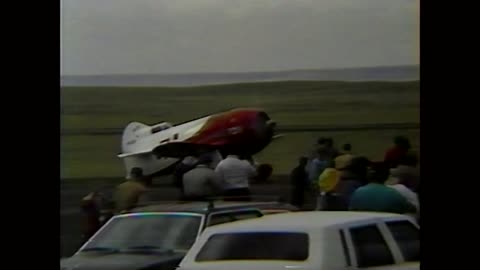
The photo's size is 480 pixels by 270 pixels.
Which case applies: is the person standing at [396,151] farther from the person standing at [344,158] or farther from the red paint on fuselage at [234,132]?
the red paint on fuselage at [234,132]

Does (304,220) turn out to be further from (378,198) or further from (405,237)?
Answer: (405,237)

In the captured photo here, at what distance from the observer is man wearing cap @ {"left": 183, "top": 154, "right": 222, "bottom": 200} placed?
15.6 feet

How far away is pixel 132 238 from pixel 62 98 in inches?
30.2

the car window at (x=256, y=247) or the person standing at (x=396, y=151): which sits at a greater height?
the person standing at (x=396, y=151)

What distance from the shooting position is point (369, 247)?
4.69 meters

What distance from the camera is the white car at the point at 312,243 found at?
465cm

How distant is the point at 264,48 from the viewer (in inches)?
189

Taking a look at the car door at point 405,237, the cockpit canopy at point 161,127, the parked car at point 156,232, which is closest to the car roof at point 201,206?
the parked car at point 156,232

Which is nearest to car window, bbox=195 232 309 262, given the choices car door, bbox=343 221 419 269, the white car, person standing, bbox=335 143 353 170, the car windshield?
the white car

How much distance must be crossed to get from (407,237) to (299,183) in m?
0.57

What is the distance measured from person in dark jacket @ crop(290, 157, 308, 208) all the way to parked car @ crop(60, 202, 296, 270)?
0.13 ft

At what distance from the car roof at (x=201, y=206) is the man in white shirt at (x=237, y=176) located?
0.04 metres
